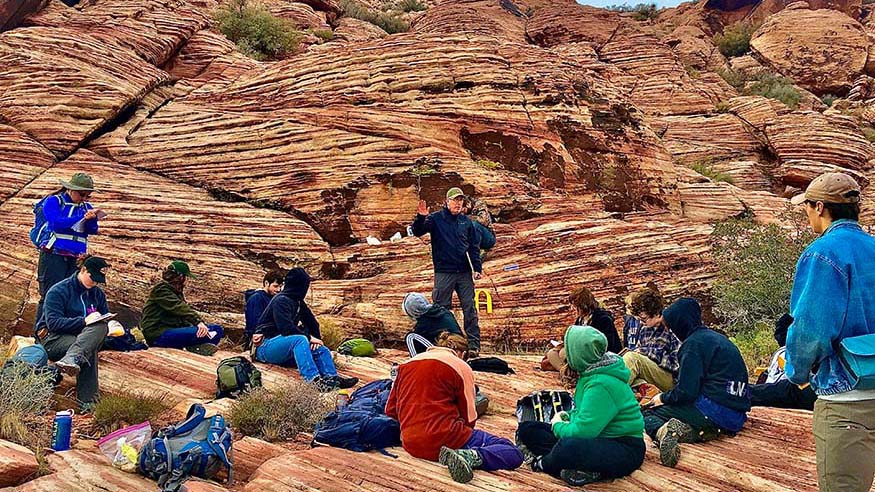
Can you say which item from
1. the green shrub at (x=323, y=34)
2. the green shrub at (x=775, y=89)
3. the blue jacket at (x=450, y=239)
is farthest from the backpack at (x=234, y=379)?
the green shrub at (x=775, y=89)

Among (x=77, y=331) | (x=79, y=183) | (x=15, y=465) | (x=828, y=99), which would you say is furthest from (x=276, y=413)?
(x=828, y=99)

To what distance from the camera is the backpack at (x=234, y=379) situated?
8758 millimetres

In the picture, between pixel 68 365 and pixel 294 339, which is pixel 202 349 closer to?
pixel 294 339

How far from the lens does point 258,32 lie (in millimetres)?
25266

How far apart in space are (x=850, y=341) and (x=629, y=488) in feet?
8.74

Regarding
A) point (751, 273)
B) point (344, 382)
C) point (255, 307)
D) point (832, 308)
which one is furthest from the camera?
point (751, 273)

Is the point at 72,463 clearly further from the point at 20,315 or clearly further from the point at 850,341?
the point at 20,315

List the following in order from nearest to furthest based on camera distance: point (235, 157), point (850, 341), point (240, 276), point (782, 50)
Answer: point (850, 341) → point (240, 276) → point (235, 157) → point (782, 50)

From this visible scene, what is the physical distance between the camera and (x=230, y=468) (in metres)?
6.36

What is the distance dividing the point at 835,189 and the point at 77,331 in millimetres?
8501

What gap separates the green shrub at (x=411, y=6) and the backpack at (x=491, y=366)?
150 ft

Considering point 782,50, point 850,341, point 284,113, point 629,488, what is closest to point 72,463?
point 629,488

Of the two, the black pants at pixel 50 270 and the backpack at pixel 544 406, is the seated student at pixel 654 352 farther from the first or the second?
the black pants at pixel 50 270

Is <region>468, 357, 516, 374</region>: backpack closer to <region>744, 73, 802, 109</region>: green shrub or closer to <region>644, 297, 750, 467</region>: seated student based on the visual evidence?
<region>644, 297, 750, 467</region>: seated student
